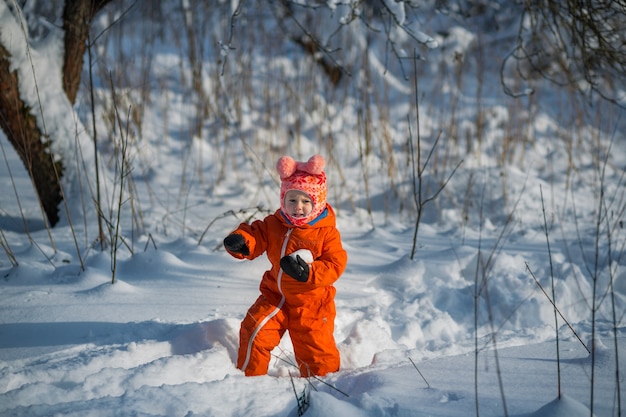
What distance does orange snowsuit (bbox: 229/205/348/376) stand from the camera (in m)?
1.86

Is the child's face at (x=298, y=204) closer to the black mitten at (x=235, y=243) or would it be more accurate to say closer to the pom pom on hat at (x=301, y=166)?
the pom pom on hat at (x=301, y=166)

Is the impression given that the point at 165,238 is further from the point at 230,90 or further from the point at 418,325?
the point at 230,90

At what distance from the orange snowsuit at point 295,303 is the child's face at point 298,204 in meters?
0.05

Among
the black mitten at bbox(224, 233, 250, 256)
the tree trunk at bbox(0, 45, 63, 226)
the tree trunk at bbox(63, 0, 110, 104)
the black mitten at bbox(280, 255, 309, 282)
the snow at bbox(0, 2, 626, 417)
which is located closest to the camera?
the snow at bbox(0, 2, 626, 417)

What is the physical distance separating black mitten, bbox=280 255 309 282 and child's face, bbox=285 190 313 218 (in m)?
0.20

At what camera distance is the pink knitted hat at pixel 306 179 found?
1.86m

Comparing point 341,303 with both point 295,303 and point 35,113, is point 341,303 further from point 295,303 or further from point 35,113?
point 35,113

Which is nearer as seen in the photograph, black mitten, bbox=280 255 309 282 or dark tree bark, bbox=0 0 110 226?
black mitten, bbox=280 255 309 282

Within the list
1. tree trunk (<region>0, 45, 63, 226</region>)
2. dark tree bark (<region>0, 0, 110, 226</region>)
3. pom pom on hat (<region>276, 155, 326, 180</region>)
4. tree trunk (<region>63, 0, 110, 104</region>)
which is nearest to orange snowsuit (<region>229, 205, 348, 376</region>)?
pom pom on hat (<region>276, 155, 326, 180</region>)

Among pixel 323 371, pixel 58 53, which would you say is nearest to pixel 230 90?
pixel 58 53

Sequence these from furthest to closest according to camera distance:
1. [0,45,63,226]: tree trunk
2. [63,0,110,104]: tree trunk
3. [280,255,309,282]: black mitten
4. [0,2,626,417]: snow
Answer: [63,0,110,104]: tree trunk
[0,45,63,226]: tree trunk
[280,255,309,282]: black mitten
[0,2,626,417]: snow

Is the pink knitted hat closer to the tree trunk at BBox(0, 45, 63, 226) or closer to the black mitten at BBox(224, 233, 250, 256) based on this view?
the black mitten at BBox(224, 233, 250, 256)

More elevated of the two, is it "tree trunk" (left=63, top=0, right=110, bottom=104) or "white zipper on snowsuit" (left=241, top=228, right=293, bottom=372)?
"tree trunk" (left=63, top=0, right=110, bottom=104)

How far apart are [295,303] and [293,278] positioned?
0.57 ft
